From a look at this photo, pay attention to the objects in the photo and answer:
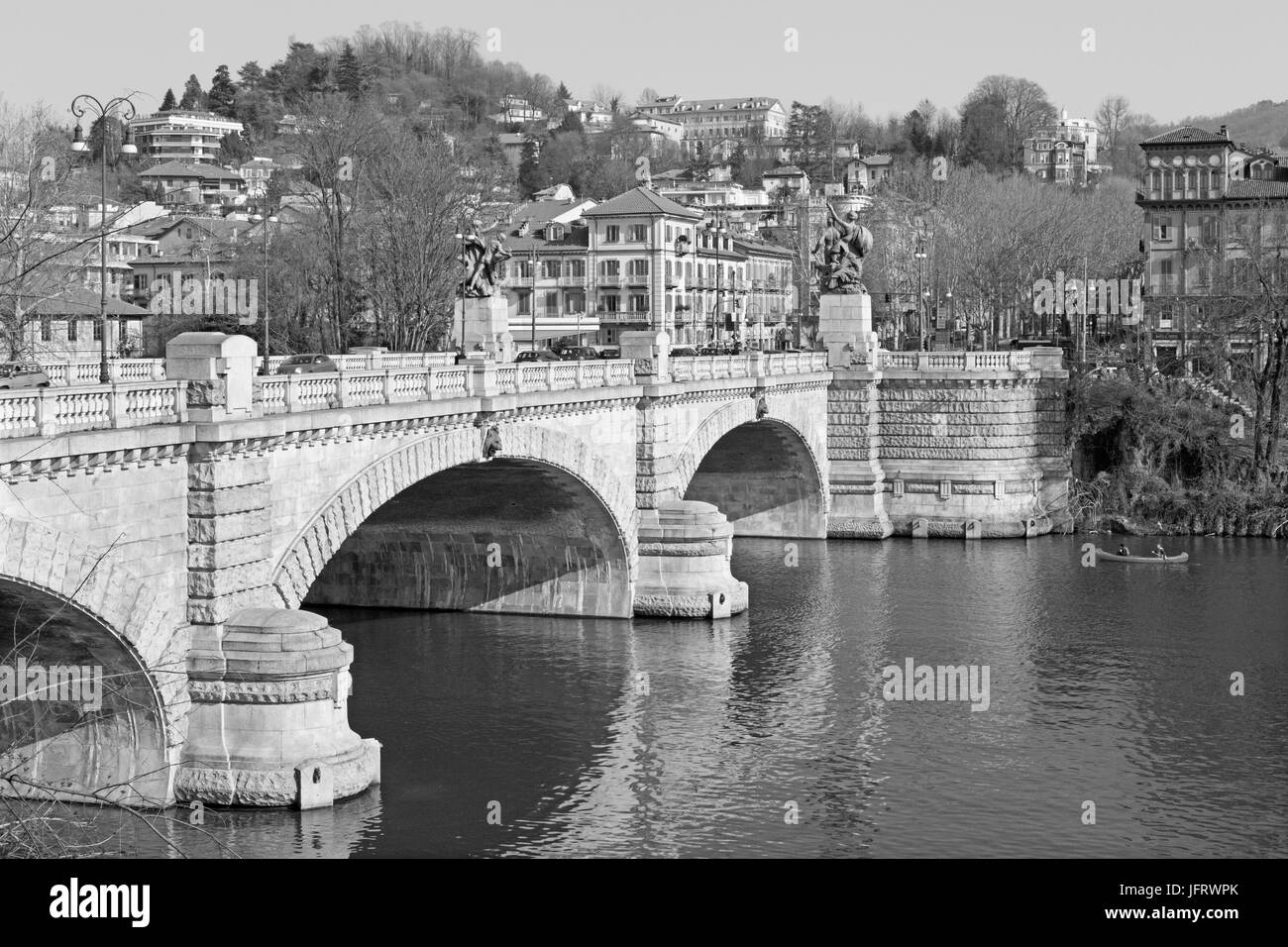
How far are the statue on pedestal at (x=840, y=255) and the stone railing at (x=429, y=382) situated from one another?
822 inches

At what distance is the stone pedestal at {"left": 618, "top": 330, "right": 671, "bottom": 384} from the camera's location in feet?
162

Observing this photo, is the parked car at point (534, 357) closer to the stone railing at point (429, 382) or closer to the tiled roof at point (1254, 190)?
the stone railing at point (429, 382)

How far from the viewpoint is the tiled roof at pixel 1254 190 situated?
96.1m

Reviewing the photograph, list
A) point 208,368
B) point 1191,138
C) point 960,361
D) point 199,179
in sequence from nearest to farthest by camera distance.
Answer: point 208,368 < point 960,361 < point 1191,138 < point 199,179

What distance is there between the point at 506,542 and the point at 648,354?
20.5 ft

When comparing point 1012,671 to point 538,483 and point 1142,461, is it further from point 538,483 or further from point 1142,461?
point 1142,461

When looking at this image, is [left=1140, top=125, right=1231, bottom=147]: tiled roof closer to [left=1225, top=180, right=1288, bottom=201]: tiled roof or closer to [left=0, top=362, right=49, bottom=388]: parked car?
[left=1225, top=180, right=1288, bottom=201]: tiled roof

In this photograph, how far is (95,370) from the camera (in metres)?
39.1

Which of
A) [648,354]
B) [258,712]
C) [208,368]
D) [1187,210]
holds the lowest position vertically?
[258,712]

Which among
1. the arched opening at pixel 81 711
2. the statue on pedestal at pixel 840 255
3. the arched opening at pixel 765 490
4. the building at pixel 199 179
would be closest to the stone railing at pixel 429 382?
the arched opening at pixel 81 711

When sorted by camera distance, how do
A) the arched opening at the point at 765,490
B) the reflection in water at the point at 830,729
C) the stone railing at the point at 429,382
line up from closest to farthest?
the reflection in water at the point at 830,729
the stone railing at the point at 429,382
the arched opening at the point at 765,490

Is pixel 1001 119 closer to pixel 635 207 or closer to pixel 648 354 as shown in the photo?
pixel 635 207

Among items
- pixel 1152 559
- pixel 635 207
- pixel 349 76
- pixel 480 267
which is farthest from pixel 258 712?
pixel 349 76

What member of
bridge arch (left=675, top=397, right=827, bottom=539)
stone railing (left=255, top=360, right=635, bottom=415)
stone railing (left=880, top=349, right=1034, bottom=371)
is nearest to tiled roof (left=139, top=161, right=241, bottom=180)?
bridge arch (left=675, top=397, right=827, bottom=539)
